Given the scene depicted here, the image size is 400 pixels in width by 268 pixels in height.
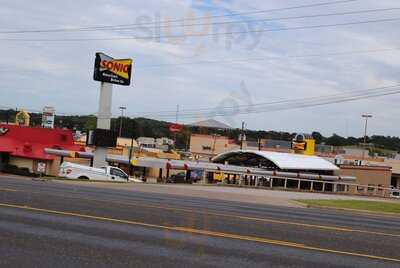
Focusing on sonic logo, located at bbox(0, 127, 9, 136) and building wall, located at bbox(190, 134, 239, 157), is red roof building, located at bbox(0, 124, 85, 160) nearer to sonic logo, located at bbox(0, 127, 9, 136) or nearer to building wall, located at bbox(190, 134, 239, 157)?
sonic logo, located at bbox(0, 127, 9, 136)

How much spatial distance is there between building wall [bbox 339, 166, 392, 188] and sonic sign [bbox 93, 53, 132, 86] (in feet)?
87.5

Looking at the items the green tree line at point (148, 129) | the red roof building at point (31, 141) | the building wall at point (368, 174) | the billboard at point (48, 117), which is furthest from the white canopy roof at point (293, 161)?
the green tree line at point (148, 129)

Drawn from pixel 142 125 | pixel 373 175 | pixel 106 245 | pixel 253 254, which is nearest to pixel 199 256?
pixel 253 254

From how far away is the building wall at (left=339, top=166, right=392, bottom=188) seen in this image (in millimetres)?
68562

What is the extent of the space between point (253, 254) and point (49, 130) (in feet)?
175

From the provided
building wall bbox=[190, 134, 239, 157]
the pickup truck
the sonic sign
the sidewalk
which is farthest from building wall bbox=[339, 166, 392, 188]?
building wall bbox=[190, 134, 239, 157]

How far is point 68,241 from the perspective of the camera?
33.7 feet

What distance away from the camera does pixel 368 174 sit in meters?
69.0

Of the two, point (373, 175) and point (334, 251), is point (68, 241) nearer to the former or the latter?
point (334, 251)

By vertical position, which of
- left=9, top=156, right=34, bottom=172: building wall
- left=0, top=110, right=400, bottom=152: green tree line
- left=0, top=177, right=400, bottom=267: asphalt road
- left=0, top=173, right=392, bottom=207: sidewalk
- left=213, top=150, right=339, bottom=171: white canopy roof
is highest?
left=0, top=110, right=400, bottom=152: green tree line

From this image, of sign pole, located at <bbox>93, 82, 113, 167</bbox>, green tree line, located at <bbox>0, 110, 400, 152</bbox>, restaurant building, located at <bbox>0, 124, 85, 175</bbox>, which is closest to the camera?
sign pole, located at <bbox>93, 82, 113, 167</bbox>

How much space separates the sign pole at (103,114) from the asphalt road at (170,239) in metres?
38.3

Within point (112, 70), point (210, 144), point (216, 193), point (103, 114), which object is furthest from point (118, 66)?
point (210, 144)

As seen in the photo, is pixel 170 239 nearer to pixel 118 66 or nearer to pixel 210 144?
pixel 118 66
